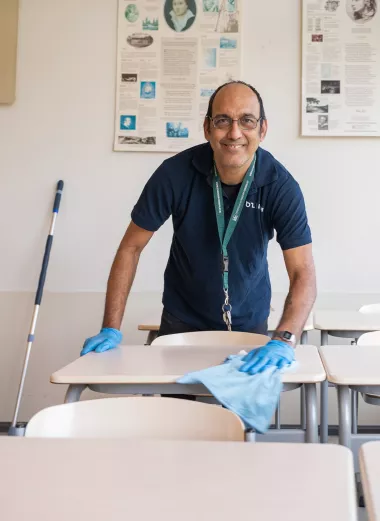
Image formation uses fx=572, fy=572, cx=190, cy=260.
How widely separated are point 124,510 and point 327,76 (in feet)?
9.87

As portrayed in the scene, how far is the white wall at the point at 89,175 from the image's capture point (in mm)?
3260

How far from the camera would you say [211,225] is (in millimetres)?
2082

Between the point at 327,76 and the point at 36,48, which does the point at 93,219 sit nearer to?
the point at 36,48

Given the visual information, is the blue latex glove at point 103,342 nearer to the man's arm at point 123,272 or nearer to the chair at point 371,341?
the man's arm at point 123,272

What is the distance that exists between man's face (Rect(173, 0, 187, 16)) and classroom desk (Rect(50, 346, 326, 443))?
2.32 m

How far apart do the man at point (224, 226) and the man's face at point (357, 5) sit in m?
1.56

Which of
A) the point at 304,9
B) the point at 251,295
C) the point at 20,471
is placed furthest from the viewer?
the point at 304,9

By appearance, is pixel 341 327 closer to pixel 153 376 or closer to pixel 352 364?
pixel 352 364

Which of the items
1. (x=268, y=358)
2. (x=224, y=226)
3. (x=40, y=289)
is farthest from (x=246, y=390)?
(x=40, y=289)

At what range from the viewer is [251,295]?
216cm

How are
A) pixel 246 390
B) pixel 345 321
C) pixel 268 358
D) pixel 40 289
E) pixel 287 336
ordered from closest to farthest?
pixel 246 390 → pixel 268 358 → pixel 287 336 → pixel 345 321 → pixel 40 289

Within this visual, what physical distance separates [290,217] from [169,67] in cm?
166

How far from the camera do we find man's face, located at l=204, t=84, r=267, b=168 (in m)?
1.98

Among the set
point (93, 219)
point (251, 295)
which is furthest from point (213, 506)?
point (93, 219)
